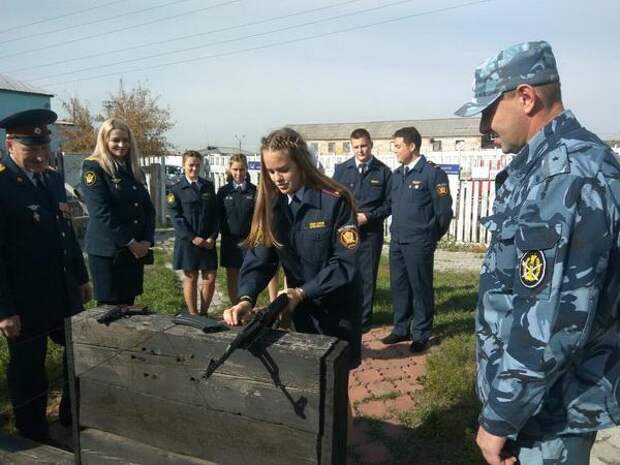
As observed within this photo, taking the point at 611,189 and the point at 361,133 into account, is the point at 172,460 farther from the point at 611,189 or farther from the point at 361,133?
the point at 361,133

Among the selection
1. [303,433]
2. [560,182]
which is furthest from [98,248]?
[560,182]

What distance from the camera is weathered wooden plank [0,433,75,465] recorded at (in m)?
2.52

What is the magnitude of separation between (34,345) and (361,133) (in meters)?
3.69

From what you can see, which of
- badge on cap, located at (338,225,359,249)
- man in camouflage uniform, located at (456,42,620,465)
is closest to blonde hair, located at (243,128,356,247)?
badge on cap, located at (338,225,359,249)

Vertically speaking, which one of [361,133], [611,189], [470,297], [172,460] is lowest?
[470,297]

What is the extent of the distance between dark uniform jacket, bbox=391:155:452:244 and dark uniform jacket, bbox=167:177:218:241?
82.2 inches

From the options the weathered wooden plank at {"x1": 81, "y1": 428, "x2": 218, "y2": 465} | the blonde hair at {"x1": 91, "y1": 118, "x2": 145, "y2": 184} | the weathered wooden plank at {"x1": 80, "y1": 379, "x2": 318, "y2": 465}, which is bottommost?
the weathered wooden plank at {"x1": 81, "y1": 428, "x2": 218, "y2": 465}

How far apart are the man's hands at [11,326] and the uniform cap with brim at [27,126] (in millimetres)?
1007

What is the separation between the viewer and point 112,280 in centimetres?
383

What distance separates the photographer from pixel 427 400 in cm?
384

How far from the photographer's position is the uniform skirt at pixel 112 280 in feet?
12.4

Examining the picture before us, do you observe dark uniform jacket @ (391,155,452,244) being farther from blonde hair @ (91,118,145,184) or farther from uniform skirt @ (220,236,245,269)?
blonde hair @ (91,118,145,184)

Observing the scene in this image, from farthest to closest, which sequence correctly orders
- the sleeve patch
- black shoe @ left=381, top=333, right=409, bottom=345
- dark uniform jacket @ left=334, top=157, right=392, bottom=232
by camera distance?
dark uniform jacket @ left=334, top=157, right=392, bottom=232 < black shoe @ left=381, top=333, right=409, bottom=345 < the sleeve patch

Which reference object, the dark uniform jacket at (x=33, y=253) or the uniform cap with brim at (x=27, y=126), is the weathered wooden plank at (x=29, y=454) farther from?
the uniform cap with brim at (x=27, y=126)
